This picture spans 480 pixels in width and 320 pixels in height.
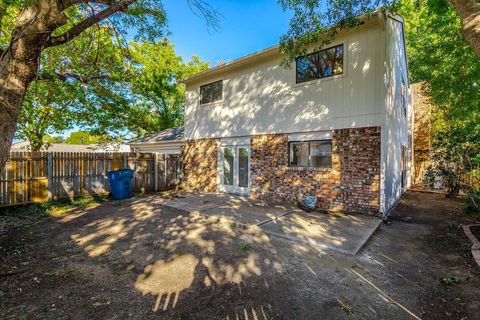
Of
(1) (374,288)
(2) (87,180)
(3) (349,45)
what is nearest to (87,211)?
(2) (87,180)

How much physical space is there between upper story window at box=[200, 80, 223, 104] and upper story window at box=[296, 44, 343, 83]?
4062 mm

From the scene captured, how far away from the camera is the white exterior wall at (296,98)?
6602 millimetres

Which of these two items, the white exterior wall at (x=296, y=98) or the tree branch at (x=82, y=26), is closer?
the tree branch at (x=82, y=26)

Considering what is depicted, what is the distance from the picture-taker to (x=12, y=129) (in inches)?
124

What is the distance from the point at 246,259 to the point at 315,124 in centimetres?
534

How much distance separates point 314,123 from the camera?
25.1 feet

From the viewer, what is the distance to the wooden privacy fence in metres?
7.14

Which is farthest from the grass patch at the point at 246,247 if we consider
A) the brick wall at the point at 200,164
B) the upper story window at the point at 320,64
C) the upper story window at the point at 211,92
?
the upper story window at the point at 211,92

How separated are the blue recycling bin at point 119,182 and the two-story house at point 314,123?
340cm

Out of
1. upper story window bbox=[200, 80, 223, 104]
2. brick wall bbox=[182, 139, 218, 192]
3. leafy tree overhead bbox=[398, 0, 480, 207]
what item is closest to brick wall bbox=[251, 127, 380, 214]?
leafy tree overhead bbox=[398, 0, 480, 207]

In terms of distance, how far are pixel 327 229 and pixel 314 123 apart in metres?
3.70

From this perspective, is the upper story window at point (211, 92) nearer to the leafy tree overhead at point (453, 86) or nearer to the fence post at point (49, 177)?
the fence post at point (49, 177)

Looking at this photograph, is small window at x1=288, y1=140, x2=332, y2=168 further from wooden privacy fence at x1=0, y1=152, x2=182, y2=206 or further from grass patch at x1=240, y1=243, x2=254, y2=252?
wooden privacy fence at x1=0, y1=152, x2=182, y2=206

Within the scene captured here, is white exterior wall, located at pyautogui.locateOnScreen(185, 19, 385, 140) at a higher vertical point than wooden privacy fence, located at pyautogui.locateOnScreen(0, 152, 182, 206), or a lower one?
higher
